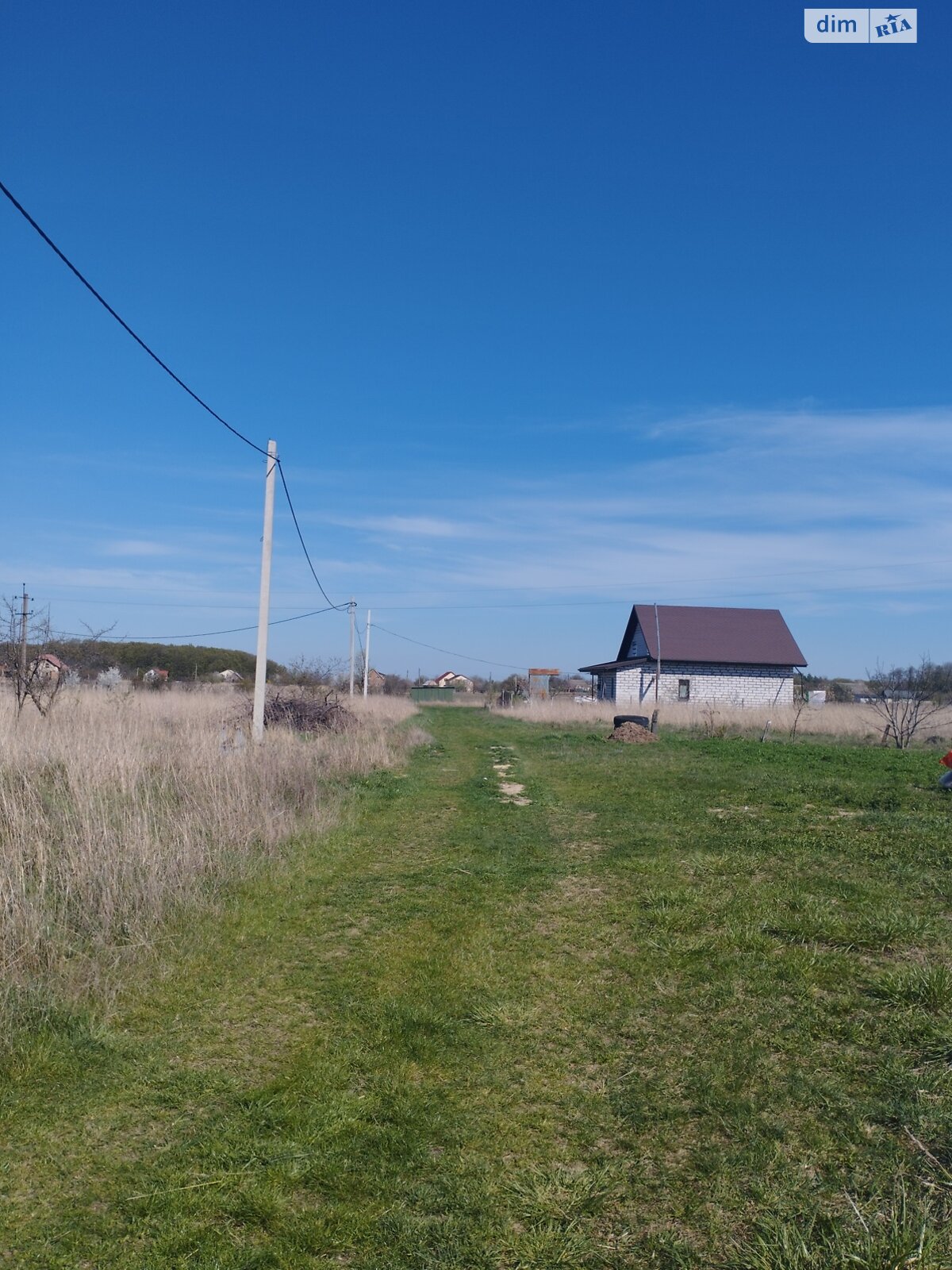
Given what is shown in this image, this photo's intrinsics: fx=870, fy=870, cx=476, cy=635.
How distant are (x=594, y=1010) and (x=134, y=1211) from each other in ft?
8.04

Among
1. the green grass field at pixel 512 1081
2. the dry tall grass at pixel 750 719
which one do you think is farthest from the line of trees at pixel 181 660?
the green grass field at pixel 512 1081

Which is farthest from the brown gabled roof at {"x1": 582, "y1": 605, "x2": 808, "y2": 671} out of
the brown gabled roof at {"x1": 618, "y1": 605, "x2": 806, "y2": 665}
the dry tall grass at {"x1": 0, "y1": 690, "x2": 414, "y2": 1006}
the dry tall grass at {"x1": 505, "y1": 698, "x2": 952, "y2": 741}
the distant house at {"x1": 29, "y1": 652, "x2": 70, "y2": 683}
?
the dry tall grass at {"x1": 0, "y1": 690, "x2": 414, "y2": 1006}

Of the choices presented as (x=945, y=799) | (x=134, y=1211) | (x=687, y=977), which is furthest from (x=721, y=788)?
(x=134, y=1211)

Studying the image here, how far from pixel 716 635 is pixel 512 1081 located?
40.0 m

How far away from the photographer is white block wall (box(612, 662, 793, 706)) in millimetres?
41219

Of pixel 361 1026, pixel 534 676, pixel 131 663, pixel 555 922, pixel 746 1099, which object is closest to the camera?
pixel 746 1099

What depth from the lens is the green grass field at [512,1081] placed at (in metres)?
2.74

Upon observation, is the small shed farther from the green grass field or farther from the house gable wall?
the green grass field

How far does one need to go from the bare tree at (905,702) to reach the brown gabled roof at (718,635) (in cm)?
1123

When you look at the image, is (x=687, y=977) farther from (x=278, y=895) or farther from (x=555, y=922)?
(x=278, y=895)

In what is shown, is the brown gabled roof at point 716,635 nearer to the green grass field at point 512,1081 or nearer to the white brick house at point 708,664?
the white brick house at point 708,664

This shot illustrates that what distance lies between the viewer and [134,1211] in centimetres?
285

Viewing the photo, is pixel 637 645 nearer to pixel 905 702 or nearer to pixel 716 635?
pixel 716 635

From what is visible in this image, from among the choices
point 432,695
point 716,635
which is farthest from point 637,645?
point 432,695
